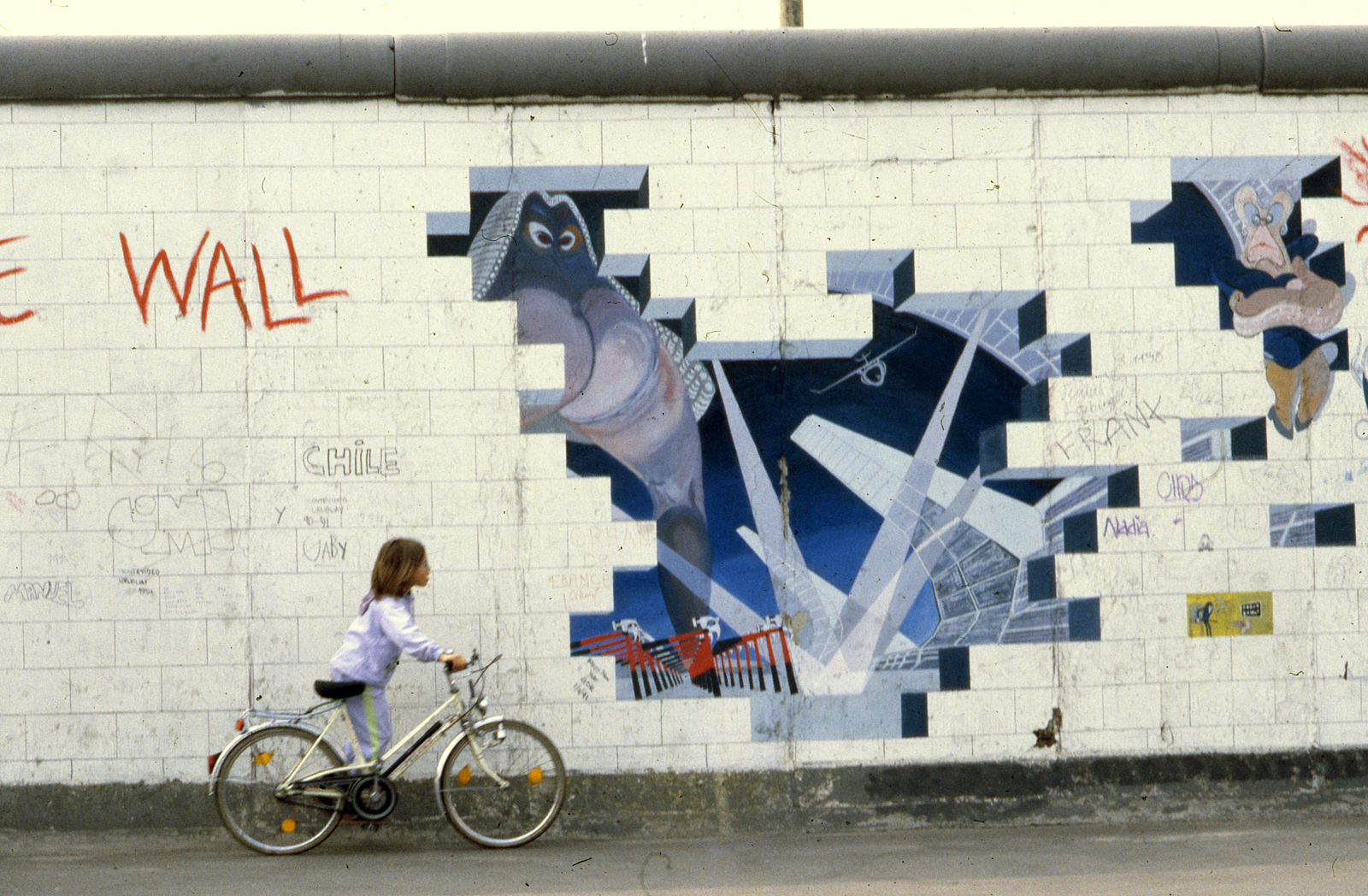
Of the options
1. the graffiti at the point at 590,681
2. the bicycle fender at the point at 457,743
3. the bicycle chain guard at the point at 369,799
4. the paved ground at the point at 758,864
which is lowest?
the paved ground at the point at 758,864

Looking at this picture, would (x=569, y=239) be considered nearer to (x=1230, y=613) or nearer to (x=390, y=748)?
(x=390, y=748)

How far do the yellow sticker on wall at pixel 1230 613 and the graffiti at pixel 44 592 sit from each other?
6.04 metres

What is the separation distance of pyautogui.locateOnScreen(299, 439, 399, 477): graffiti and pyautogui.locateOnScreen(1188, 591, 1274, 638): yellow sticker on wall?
447cm

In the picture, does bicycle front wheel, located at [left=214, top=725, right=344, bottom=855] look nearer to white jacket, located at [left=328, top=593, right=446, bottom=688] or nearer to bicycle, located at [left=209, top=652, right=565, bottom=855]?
bicycle, located at [left=209, top=652, right=565, bottom=855]

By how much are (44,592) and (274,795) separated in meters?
1.67

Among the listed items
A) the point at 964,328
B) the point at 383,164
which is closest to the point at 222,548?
the point at 383,164

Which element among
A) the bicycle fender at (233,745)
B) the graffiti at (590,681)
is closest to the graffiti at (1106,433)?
the graffiti at (590,681)

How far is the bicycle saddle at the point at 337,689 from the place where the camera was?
620 centimetres

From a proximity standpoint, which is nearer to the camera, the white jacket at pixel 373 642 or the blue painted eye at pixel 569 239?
the white jacket at pixel 373 642

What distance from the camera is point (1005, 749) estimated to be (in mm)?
6863

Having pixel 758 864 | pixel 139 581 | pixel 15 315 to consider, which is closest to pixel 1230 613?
pixel 758 864

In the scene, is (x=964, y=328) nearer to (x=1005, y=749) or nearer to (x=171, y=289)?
(x=1005, y=749)

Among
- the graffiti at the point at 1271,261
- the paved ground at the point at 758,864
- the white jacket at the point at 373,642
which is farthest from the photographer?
the graffiti at the point at 1271,261

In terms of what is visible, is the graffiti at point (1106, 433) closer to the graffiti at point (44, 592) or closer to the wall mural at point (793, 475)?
the wall mural at point (793, 475)
